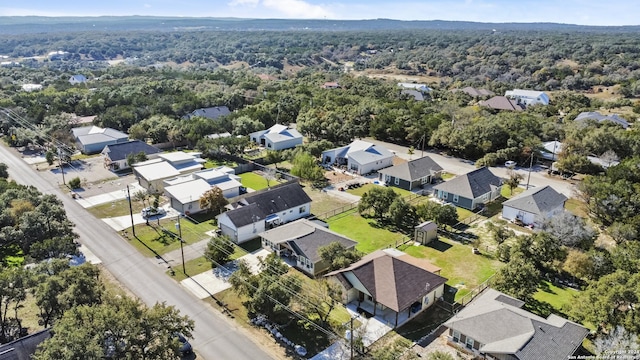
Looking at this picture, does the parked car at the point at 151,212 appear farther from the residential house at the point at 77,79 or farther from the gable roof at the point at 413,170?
the residential house at the point at 77,79

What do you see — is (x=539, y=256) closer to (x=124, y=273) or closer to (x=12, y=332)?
(x=124, y=273)

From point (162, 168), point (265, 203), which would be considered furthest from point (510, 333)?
point (162, 168)

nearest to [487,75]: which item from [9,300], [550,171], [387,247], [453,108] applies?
[453,108]

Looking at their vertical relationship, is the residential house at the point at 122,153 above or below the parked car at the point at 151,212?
above

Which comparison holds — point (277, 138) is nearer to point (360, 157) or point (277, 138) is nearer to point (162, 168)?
point (360, 157)

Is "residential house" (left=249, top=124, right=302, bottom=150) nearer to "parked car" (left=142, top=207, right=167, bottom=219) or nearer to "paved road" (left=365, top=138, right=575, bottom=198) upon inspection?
"paved road" (left=365, top=138, right=575, bottom=198)

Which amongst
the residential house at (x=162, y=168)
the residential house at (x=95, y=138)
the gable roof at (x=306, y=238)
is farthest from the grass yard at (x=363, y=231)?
the residential house at (x=95, y=138)
